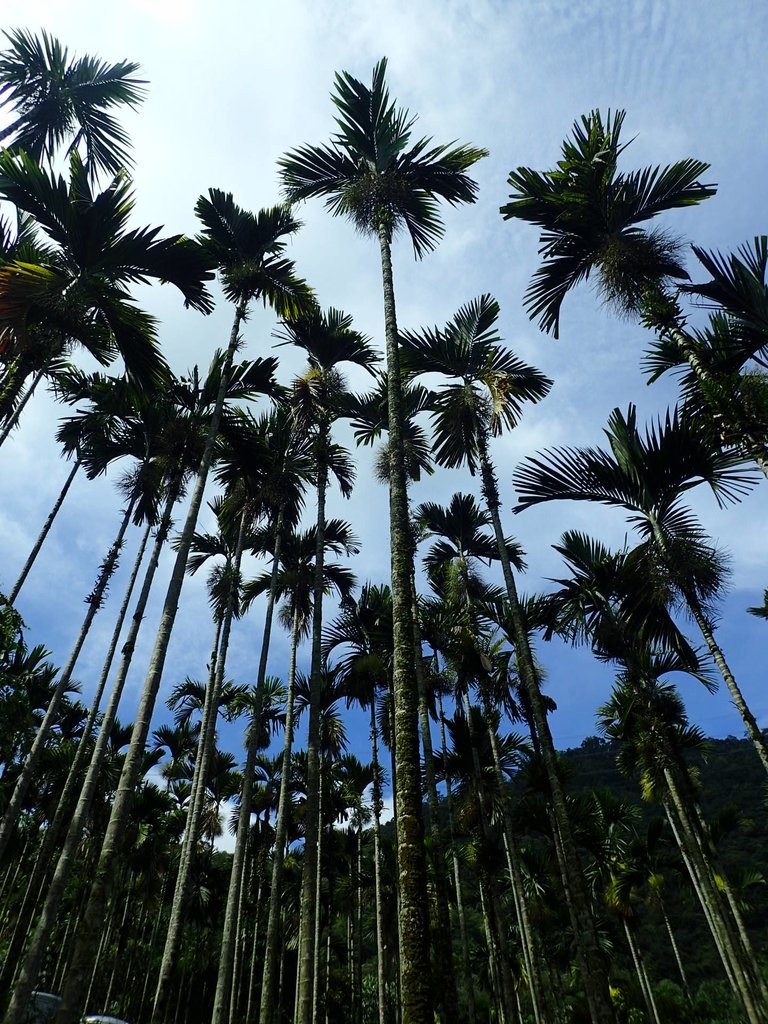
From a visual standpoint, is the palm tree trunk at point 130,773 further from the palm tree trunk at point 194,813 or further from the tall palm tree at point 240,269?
the palm tree trunk at point 194,813

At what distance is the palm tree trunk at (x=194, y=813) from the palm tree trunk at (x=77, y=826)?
222 cm

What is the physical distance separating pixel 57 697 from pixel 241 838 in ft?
21.8

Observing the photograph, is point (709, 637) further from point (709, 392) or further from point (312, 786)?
point (312, 786)

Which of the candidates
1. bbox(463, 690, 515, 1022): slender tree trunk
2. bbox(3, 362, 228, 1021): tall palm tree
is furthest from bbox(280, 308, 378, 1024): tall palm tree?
bbox(463, 690, 515, 1022): slender tree trunk

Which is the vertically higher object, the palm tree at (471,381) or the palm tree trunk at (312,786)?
the palm tree at (471,381)

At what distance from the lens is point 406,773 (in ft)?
19.3

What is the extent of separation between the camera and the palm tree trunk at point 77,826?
9898mm

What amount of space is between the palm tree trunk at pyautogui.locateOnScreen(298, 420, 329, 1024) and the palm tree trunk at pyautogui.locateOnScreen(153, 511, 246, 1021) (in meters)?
2.50

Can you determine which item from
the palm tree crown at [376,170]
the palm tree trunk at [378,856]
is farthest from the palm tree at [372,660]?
the palm tree crown at [376,170]

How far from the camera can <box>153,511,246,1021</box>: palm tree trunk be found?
1148cm

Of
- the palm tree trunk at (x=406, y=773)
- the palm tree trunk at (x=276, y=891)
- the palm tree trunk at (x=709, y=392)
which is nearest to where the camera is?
the palm tree trunk at (x=406, y=773)

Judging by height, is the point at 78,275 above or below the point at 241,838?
above

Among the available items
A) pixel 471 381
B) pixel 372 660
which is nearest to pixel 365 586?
pixel 372 660

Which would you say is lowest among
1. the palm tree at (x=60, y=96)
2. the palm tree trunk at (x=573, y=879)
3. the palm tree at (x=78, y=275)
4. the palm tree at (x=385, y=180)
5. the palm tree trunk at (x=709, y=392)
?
the palm tree trunk at (x=573, y=879)
